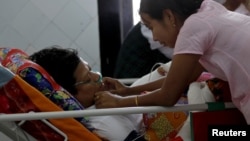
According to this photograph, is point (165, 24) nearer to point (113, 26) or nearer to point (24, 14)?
point (113, 26)

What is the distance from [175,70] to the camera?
121 cm

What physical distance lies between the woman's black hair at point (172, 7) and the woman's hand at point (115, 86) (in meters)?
0.47

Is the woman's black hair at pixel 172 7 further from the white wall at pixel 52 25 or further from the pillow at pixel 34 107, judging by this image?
the white wall at pixel 52 25

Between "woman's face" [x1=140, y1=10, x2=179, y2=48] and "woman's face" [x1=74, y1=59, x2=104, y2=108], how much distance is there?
1.34 feet

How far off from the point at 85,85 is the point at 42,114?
389mm

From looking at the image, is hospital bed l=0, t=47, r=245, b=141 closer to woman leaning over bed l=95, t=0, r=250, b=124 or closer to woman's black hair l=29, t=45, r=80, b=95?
woman leaning over bed l=95, t=0, r=250, b=124

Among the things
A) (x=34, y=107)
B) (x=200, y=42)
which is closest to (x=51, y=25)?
(x=34, y=107)

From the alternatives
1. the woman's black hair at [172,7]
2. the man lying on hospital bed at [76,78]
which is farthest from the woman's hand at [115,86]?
the woman's black hair at [172,7]

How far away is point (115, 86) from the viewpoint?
5.61 ft

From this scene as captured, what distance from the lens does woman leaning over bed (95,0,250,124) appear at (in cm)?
121

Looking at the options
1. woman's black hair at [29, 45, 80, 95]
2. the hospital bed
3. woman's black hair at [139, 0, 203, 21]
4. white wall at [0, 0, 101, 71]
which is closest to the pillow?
the hospital bed

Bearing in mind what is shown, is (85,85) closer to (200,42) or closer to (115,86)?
(115,86)

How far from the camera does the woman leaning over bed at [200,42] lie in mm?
1205

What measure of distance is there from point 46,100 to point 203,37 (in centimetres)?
56
